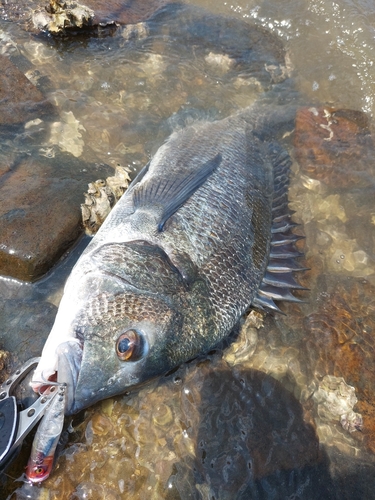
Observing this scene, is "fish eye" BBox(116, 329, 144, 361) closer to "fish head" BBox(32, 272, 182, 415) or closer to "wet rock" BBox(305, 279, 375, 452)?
"fish head" BBox(32, 272, 182, 415)

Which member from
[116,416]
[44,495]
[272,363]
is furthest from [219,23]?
[44,495]

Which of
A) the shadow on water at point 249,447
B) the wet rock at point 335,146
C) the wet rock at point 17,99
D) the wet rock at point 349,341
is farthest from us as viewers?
the wet rock at point 335,146

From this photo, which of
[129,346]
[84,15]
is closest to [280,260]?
[129,346]

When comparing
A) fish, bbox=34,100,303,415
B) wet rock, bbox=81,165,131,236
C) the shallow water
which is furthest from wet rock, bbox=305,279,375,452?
wet rock, bbox=81,165,131,236

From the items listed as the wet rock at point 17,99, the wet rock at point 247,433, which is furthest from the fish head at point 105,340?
the wet rock at point 17,99

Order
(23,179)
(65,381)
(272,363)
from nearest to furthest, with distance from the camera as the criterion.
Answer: (65,381) → (272,363) → (23,179)

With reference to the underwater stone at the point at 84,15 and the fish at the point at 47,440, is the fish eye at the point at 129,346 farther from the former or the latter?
the underwater stone at the point at 84,15

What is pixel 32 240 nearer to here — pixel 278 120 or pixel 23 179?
pixel 23 179
